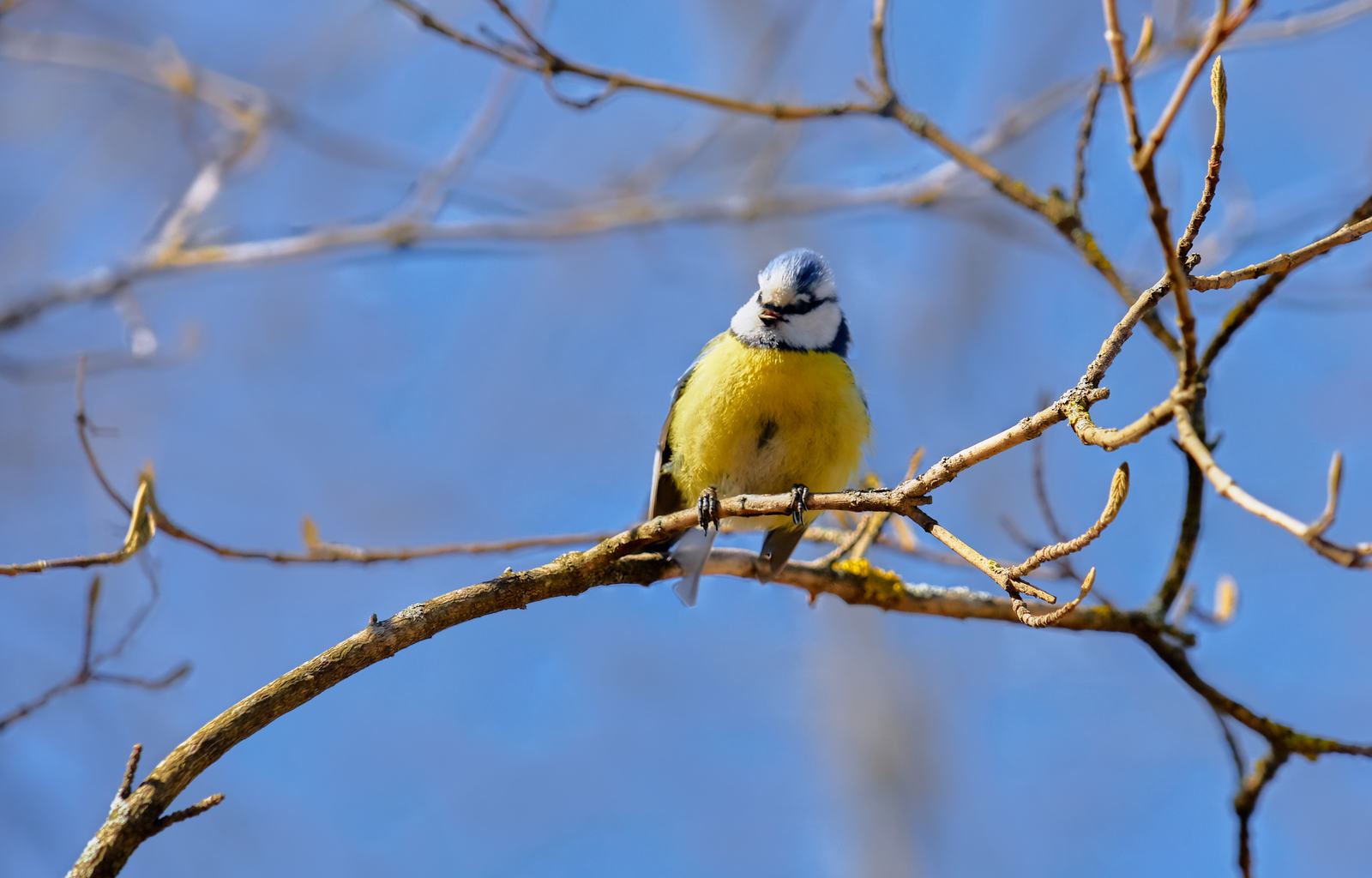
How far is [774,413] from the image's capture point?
316 cm

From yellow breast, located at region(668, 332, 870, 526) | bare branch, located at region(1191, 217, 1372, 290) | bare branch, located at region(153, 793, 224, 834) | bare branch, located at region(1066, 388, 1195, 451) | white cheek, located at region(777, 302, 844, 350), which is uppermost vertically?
white cheek, located at region(777, 302, 844, 350)

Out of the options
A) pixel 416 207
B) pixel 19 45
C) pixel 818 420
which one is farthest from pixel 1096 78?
pixel 19 45

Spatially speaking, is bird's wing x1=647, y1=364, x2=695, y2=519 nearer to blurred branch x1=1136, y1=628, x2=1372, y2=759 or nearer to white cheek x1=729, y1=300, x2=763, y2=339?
white cheek x1=729, y1=300, x2=763, y2=339

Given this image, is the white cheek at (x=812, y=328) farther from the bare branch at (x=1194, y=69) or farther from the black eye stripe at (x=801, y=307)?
the bare branch at (x=1194, y=69)

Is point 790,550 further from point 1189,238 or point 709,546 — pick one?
point 1189,238

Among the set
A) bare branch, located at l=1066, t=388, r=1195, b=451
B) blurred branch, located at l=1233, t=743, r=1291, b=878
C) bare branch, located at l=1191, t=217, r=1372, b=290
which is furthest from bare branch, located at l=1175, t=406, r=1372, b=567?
blurred branch, located at l=1233, t=743, r=1291, b=878

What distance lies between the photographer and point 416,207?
4.57m

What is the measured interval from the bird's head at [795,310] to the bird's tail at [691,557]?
2.11 ft

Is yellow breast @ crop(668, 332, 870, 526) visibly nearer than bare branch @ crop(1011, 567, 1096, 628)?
No

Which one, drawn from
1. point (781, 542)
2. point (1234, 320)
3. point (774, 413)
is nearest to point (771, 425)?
point (774, 413)

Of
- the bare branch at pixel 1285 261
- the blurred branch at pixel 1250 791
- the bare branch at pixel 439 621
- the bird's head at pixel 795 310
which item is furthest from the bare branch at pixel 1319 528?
the bird's head at pixel 795 310

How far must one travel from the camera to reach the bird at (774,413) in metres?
3.17

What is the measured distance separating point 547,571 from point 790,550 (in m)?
1.21

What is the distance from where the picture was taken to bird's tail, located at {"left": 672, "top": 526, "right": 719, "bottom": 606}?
9.10 feet
